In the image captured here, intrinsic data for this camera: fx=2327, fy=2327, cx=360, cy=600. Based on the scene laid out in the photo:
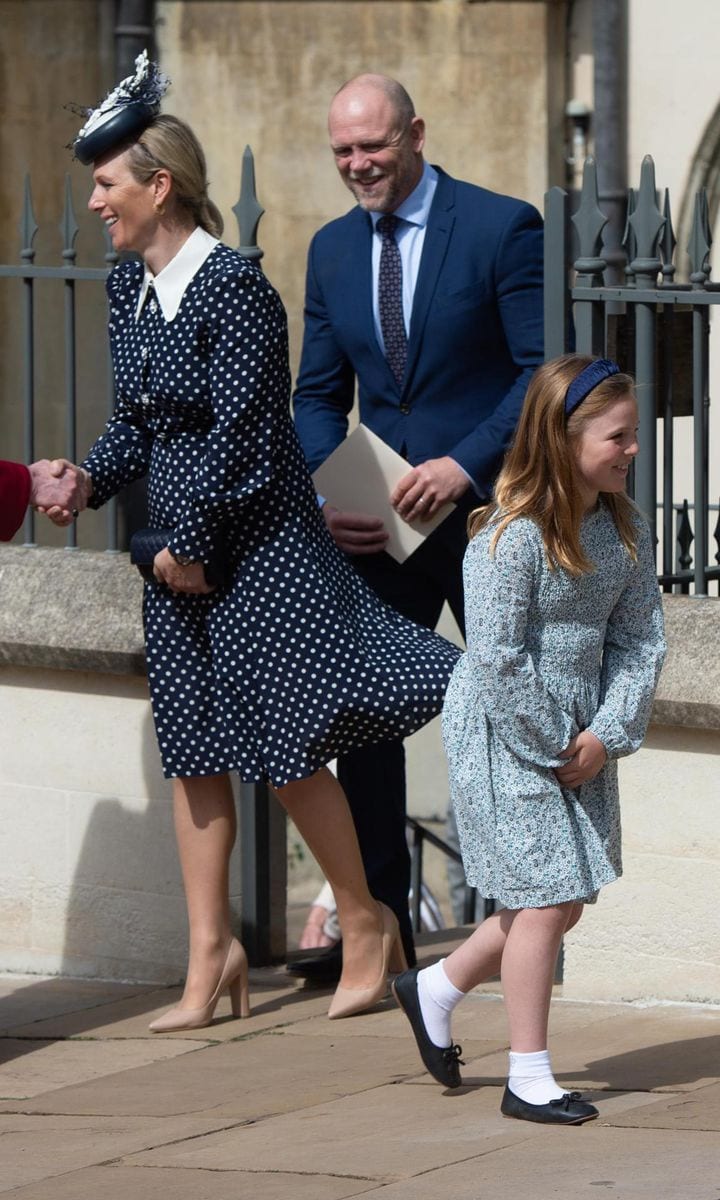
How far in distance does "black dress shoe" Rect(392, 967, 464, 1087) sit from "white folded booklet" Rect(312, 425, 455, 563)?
1148 millimetres

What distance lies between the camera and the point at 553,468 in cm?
404

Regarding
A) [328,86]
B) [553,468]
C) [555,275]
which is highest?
[328,86]

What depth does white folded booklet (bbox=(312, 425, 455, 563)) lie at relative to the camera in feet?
16.8

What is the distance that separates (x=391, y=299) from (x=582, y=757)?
1.53 metres

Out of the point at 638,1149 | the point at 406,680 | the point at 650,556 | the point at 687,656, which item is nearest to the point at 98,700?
the point at 406,680

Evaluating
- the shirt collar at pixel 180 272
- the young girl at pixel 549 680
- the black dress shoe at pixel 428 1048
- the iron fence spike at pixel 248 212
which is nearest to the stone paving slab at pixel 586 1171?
the young girl at pixel 549 680

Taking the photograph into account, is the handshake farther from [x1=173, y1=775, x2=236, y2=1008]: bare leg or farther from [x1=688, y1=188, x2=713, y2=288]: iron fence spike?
[x1=688, y1=188, x2=713, y2=288]: iron fence spike

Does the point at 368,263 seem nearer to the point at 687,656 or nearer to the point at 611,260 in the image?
the point at 687,656

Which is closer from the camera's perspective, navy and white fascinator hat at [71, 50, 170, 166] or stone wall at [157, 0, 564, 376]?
navy and white fascinator hat at [71, 50, 170, 166]

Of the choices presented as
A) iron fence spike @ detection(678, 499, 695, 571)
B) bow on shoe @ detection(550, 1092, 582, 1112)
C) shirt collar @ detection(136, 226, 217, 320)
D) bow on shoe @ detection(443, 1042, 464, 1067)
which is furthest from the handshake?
bow on shoe @ detection(550, 1092, 582, 1112)

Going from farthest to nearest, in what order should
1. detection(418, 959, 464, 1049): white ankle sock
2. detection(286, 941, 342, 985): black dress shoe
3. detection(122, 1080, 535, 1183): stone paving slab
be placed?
detection(286, 941, 342, 985): black dress shoe
detection(418, 959, 464, 1049): white ankle sock
detection(122, 1080, 535, 1183): stone paving slab

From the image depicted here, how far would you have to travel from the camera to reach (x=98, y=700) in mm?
5777

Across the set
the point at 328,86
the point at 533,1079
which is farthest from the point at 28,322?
the point at 328,86

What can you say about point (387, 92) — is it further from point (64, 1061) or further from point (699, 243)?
point (64, 1061)
